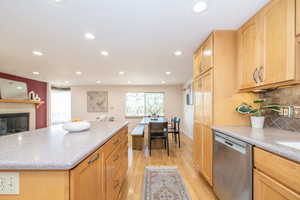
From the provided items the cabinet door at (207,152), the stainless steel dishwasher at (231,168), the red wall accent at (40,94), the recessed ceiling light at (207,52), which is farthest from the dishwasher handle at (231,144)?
the red wall accent at (40,94)

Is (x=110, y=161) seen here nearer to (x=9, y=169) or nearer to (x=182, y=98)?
(x=9, y=169)

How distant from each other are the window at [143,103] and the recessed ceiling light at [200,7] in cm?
535

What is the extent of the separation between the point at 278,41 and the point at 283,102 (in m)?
0.78

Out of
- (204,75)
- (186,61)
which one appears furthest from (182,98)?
(204,75)

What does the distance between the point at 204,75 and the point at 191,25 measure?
774 millimetres

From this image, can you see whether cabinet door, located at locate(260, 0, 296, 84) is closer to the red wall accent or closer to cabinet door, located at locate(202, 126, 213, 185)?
cabinet door, located at locate(202, 126, 213, 185)

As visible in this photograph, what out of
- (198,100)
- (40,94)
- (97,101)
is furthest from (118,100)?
(198,100)

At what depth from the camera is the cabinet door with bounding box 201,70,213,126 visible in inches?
78.9

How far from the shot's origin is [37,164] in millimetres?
779

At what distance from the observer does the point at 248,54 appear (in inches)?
68.1

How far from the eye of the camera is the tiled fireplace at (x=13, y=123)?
4.41 metres

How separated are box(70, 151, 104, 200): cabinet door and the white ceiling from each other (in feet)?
5.00

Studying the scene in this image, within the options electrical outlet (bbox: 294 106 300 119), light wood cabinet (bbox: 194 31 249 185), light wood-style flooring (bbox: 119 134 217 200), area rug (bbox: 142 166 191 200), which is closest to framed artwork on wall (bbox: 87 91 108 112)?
light wood-style flooring (bbox: 119 134 217 200)

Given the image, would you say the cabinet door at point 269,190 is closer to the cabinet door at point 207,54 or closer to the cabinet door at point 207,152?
the cabinet door at point 207,152
